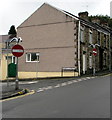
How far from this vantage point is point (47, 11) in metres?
26.4

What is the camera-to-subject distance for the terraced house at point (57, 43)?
942 inches

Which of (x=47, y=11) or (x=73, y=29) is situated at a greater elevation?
(x=47, y=11)

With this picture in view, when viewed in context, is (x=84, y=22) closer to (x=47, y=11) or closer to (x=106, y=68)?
(x=47, y=11)

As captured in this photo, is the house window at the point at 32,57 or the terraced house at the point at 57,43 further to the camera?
the house window at the point at 32,57

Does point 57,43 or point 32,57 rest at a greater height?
point 57,43

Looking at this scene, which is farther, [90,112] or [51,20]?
[51,20]

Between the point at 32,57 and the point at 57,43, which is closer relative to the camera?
the point at 57,43

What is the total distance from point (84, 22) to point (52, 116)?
20.1m

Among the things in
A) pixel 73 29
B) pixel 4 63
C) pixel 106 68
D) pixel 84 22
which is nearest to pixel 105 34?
→ pixel 106 68

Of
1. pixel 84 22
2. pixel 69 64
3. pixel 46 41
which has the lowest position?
pixel 69 64

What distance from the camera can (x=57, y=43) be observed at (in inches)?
992

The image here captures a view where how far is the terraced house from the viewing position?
2392 cm

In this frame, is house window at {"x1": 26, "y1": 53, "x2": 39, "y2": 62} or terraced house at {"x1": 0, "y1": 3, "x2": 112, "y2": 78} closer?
terraced house at {"x1": 0, "y1": 3, "x2": 112, "y2": 78}

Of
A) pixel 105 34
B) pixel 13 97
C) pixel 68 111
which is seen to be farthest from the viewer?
pixel 105 34
